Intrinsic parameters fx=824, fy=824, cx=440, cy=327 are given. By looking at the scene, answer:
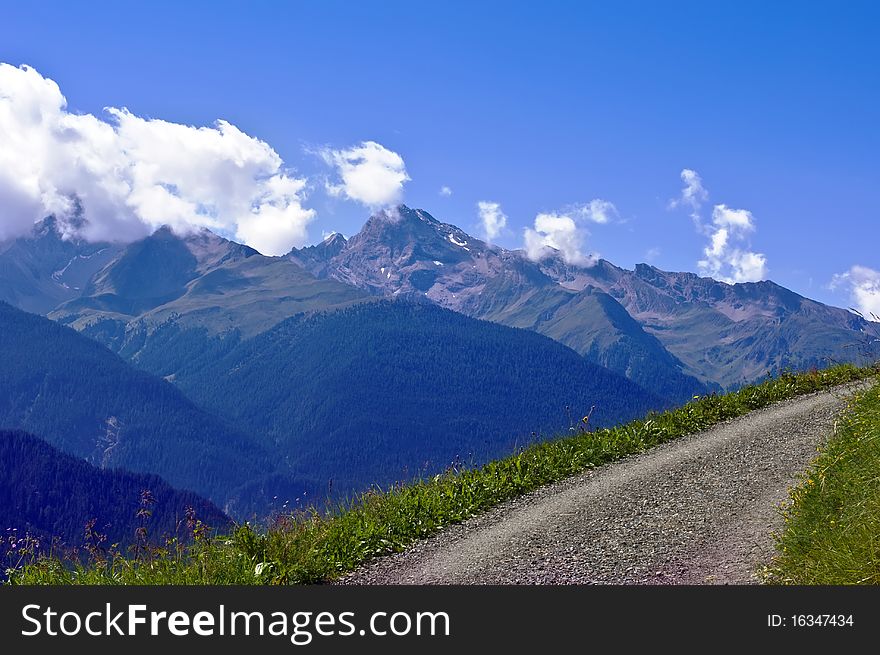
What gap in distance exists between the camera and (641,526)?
43.2 feet

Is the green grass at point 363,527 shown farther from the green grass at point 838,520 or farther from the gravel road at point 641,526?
the green grass at point 838,520

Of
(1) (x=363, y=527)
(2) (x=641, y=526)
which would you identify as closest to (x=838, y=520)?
(2) (x=641, y=526)

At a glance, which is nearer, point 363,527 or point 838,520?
point 838,520

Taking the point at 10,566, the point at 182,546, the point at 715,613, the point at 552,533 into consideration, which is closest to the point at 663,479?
the point at 552,533

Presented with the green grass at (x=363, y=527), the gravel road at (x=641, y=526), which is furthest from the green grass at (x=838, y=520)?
the green grass at (x=363, y=527)

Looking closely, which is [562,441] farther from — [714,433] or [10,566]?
[10,566]

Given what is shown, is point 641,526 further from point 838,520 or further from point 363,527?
point 363,527

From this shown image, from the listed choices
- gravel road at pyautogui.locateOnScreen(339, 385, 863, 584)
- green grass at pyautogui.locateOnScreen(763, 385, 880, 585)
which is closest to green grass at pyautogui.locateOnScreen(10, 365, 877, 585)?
gravel road at pyautogui.locateOnScreen(339, 385, 863, 584)

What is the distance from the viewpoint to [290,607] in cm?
896

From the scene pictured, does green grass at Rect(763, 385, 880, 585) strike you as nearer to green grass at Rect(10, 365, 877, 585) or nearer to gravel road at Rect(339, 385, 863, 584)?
gravel road at Rect(339, 385, 863, 584)

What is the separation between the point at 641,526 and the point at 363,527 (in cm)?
459

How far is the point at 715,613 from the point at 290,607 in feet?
14.6

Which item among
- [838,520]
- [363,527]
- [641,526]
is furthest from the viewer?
[363,527]

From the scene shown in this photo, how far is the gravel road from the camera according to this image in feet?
37.1
